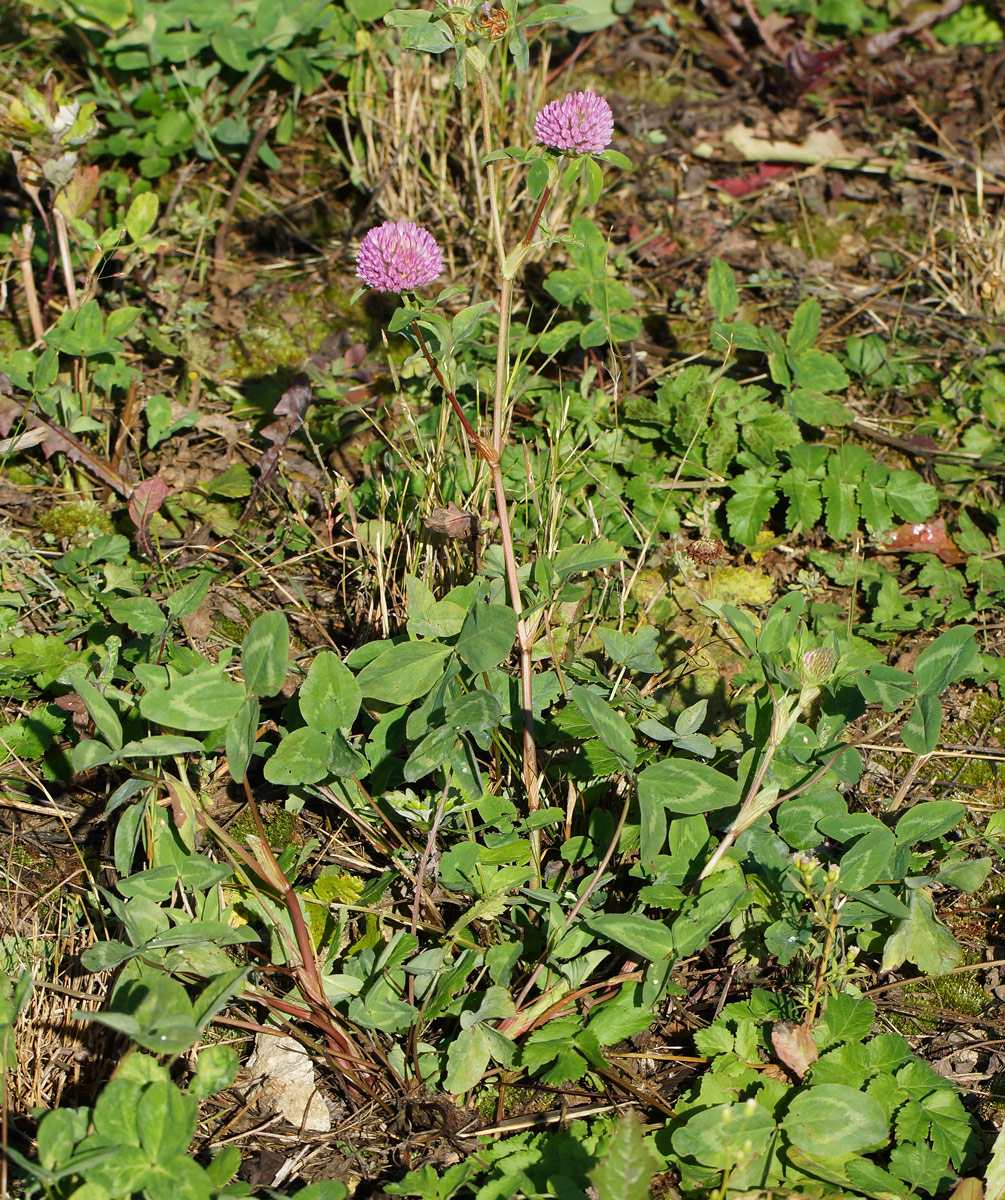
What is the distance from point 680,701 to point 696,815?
0.46 metres

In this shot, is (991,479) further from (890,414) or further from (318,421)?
(318,421)

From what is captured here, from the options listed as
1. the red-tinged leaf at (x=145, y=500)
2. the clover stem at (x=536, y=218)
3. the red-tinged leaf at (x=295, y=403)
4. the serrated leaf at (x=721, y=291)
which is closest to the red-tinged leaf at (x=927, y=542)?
the serrated leaf at (x=721, y=291)

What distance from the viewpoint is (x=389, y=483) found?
8.87ft

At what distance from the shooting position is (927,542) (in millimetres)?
2877

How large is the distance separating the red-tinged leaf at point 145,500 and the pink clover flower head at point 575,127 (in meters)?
1.28

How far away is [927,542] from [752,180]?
170 centimetres

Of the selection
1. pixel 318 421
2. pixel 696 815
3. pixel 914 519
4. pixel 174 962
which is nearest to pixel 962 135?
pixel 914 519

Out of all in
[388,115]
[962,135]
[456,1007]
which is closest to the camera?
[456,1007]

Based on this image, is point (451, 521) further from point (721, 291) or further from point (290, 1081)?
point (721, 291)

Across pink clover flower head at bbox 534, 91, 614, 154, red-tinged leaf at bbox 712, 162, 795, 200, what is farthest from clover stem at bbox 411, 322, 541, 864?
red-tinged leaf at bbox 712, 162, 795, 200

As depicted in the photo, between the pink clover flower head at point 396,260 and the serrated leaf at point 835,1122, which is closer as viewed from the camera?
the serrated leaf at point 835,1122

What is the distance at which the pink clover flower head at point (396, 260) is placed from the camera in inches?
78.3

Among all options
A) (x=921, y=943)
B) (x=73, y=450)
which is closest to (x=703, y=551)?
(x=921, y=943)

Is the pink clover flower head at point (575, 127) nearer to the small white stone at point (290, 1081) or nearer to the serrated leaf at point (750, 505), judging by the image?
the serrated leaf at point (750, 505)
